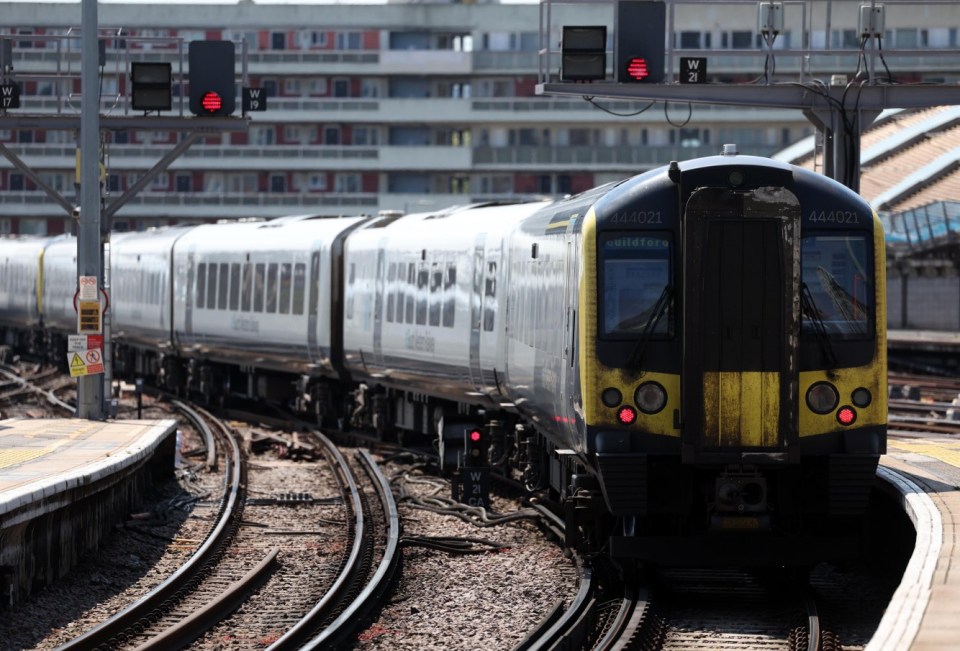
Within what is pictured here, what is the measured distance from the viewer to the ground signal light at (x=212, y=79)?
932 inches

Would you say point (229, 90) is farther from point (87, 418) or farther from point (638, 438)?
point (638, 438)

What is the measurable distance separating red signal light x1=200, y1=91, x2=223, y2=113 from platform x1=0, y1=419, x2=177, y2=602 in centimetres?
532

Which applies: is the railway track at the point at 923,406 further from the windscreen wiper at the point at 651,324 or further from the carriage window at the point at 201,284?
the carriage window at the point at 201,284

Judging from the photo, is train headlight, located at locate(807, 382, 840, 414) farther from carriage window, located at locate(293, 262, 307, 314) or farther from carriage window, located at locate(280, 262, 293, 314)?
carriage window, located at locate(280, 262, 293, 314)

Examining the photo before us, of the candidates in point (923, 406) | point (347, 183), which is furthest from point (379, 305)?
point (347, 183)

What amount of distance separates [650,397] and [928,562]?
2.37 m

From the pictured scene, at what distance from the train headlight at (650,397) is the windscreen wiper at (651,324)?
0.49ft

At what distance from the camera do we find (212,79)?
78.3 ft

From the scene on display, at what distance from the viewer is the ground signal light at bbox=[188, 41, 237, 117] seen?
932 inches

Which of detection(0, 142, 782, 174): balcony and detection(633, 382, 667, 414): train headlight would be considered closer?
detection(633, 382, 667, 414): train headlight

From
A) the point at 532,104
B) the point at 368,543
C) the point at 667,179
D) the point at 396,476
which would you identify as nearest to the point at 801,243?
the point at 667,179

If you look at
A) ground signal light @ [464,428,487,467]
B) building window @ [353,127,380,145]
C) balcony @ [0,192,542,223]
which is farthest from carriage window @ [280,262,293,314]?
building window @ [353,127,380,145]

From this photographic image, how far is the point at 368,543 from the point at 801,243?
5.15 m

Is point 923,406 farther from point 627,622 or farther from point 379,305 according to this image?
point 627,622
